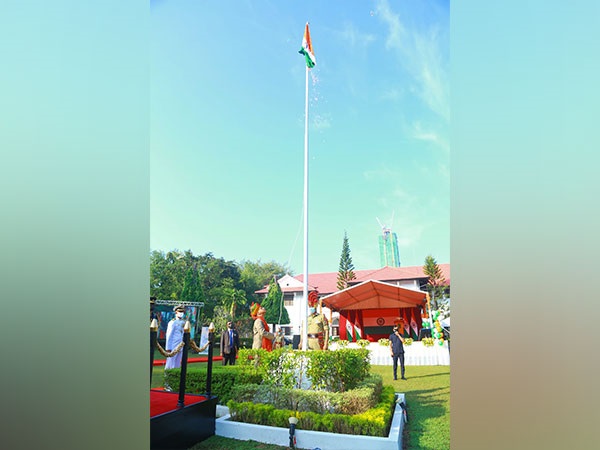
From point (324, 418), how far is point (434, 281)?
307 centimetres

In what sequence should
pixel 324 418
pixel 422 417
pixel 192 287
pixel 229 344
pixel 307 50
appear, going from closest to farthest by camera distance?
1. pixel 324 418
2. pixel 422 417
3. pixel 307 50
4. pixel 229 344
5. pixel 192 287

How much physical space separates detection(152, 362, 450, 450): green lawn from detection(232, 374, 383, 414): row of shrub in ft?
1.12

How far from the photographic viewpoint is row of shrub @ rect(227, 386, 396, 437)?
2.83m

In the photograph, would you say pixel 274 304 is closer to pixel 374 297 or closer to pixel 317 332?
pixel 317 332

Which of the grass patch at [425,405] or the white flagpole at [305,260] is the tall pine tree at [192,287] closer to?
the grass patch at [425,405]

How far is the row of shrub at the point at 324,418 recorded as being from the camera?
9.27 feet

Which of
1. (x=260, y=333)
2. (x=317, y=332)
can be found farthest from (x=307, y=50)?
(x=260, y=333)

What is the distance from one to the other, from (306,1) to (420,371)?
13.7ft

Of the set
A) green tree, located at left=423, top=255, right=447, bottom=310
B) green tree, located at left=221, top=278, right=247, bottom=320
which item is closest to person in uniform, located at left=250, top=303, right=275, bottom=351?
green tree, located at left=221, top=278, right=247, bottom=320

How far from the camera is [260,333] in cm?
407

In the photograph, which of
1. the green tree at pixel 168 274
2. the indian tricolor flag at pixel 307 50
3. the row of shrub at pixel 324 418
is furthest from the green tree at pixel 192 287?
the indian tricolor flag at pixel 307 50

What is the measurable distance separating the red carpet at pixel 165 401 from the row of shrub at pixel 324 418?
300 millimetres

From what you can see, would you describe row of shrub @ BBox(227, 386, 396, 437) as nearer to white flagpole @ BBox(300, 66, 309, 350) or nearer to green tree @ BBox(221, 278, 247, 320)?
white flagpole @ BBox(300, 66, 309, 350)
